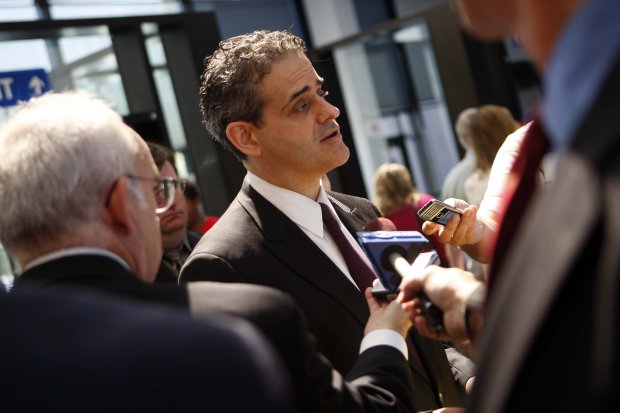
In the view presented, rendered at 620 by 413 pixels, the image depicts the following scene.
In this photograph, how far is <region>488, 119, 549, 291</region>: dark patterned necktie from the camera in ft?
4.52

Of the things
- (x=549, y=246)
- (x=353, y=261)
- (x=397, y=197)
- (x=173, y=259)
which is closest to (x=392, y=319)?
(x=353, y=261)

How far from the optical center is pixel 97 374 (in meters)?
1.04

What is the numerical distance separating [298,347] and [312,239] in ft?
3.59

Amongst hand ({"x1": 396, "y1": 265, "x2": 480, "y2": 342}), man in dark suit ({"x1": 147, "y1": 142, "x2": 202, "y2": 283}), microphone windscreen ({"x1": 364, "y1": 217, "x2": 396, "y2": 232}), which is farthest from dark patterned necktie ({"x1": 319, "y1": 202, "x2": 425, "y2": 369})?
man in dark suit ({"x1": 147, "y1": 142, "x2": 202, "y2": 283})

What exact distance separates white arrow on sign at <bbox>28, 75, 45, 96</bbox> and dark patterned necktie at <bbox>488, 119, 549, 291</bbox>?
22.7 feet

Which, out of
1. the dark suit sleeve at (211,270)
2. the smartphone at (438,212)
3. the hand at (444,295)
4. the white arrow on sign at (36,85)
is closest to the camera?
the hand at (444,295)

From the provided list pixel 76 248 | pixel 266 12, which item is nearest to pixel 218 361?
pixel 76 248

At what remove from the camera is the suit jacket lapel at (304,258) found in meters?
2.69

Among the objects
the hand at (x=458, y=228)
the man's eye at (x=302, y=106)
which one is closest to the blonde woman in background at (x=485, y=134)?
the man's eye at (x=302, y=106)

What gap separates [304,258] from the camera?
275 centimetres

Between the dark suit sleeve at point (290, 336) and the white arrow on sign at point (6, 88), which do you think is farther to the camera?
the white arrow on sign at point (6, 88)

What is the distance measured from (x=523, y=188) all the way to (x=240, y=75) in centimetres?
186

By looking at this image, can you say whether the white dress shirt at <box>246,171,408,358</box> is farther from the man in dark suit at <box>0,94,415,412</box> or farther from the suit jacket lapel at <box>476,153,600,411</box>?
the suit jacket lapel at <box>476,153,600,411</box>

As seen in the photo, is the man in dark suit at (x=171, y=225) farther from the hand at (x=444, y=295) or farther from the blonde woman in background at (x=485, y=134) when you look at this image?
the hand at (x=444, y=295)
